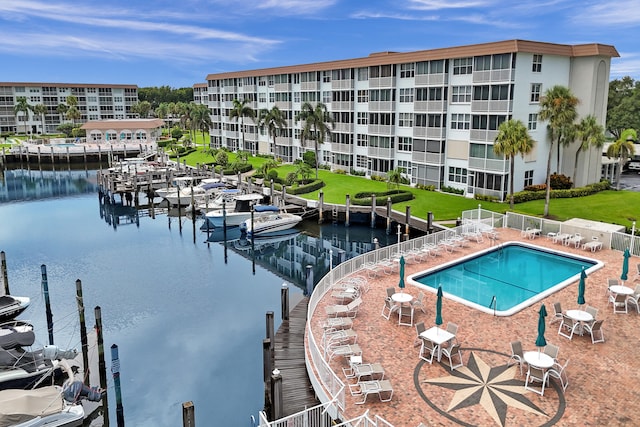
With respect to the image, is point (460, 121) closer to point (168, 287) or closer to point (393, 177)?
point (393, 177)

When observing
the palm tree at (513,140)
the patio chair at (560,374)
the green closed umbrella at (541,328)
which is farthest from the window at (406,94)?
the patio chair at (560,374)

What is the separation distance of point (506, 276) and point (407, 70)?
36.9 metres

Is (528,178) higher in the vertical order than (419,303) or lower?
higher

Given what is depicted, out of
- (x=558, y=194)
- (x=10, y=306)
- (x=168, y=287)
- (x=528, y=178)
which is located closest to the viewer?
(x=10, y=306)

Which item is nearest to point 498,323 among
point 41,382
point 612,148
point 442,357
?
point 442,357

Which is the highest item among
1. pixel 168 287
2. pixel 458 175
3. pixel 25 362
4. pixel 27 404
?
pixel 458 175

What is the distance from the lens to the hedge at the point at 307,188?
60219 mm

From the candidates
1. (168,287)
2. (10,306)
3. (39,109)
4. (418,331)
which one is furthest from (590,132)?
(39,109)

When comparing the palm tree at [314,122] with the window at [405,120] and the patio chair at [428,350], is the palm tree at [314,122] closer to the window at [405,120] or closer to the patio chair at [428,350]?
the window at [405,120]

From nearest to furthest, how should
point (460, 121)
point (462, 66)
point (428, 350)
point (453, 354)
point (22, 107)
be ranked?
point (453, 354), point (428, 350), point (462, 66), point (460, 121), point (22, 107)

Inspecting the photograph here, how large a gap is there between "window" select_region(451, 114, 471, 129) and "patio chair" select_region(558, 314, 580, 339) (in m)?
35.5

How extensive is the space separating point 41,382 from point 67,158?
95122 millimetres

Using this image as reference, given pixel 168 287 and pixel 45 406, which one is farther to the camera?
pixel 168 287

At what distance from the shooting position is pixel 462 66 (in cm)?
5394
